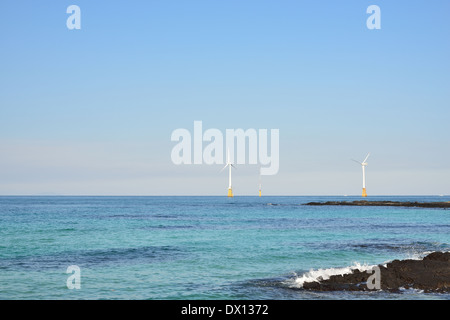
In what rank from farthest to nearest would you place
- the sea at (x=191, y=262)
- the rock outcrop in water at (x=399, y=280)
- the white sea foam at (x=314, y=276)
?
the white sea foam at (x=314, y=276) < the rock outcrop in water at (x=399, y=280) < the sea at (x=191, y=262)

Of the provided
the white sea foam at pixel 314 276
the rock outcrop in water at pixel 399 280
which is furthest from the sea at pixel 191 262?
the rock outcrop in water at pixel 399 280

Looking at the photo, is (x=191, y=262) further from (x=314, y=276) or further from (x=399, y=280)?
(x=399, y=280)

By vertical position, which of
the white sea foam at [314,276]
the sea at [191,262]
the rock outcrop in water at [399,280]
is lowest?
the sea at [191,262]

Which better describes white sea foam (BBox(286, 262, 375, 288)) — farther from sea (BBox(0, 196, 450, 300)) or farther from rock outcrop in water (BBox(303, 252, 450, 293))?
rock outcrop in water (BBox(303, 252, 450, 293))

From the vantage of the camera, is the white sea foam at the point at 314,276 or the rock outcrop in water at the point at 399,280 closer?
the rock outcrop in water at the point at 399,280

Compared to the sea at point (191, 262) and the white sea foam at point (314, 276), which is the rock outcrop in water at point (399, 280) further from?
the sea at point (191, 262)

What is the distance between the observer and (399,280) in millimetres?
24172

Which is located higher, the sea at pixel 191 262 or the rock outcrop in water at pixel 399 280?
the rock outcrop in water at pixel 399 280

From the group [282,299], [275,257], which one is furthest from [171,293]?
[275,257]

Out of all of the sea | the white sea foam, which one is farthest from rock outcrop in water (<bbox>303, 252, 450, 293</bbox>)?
the sea

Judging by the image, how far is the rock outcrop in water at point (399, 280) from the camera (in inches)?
916

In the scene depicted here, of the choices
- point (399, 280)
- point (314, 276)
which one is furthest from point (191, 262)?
point (399, 280)
